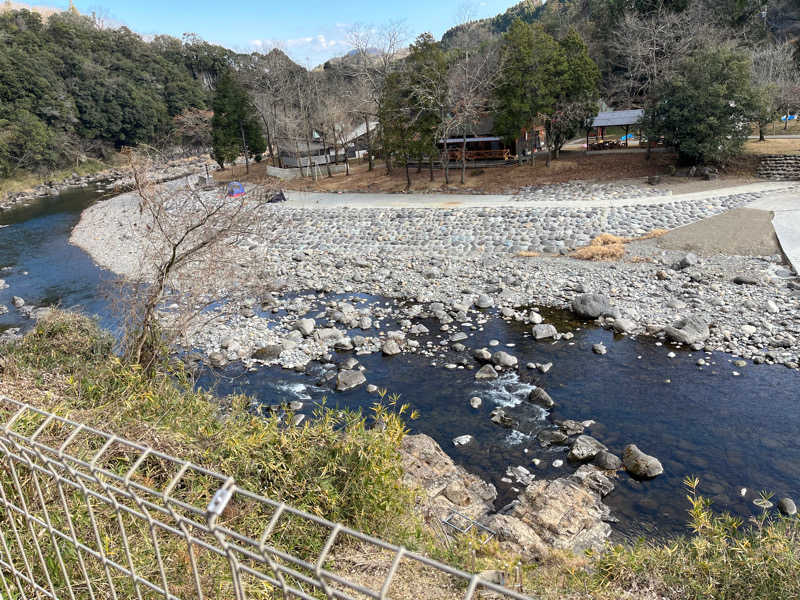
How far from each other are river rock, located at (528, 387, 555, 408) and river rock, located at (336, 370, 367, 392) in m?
3.48

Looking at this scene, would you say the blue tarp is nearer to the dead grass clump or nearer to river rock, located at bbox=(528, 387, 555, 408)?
river rock, located at bbox=(528, 387, 555, 408)

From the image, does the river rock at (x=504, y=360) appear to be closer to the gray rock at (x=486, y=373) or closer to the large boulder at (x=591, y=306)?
the gray rock at (x=486, y=373)

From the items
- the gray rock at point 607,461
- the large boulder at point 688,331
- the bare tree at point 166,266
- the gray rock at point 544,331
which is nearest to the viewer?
the gray rock at point 607,461

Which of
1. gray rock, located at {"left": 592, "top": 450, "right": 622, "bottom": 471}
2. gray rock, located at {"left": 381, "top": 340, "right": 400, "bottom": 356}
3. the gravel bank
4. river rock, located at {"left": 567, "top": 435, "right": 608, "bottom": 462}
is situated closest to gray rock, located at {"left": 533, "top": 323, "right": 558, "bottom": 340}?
the gravel bank

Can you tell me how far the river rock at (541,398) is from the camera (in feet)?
33.9

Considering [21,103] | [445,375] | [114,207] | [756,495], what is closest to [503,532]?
[756,495]

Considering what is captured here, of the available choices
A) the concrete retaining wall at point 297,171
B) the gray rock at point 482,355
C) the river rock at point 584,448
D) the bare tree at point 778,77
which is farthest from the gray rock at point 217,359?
the bare tree at point 778,77

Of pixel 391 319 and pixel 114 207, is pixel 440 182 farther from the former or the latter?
pixel 114 207

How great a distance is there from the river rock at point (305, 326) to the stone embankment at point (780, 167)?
20.8m

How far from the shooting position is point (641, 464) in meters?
Result: 8.41

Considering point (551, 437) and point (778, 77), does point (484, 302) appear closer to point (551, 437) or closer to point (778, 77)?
point (551, 437)

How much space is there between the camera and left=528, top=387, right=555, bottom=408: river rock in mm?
10336

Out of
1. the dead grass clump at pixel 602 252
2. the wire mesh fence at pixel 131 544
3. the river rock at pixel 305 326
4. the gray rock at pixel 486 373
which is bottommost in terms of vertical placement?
the gray rock at pixel 486 373

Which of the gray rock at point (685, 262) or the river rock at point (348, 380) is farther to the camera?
the gray rock at point (685, 262)
